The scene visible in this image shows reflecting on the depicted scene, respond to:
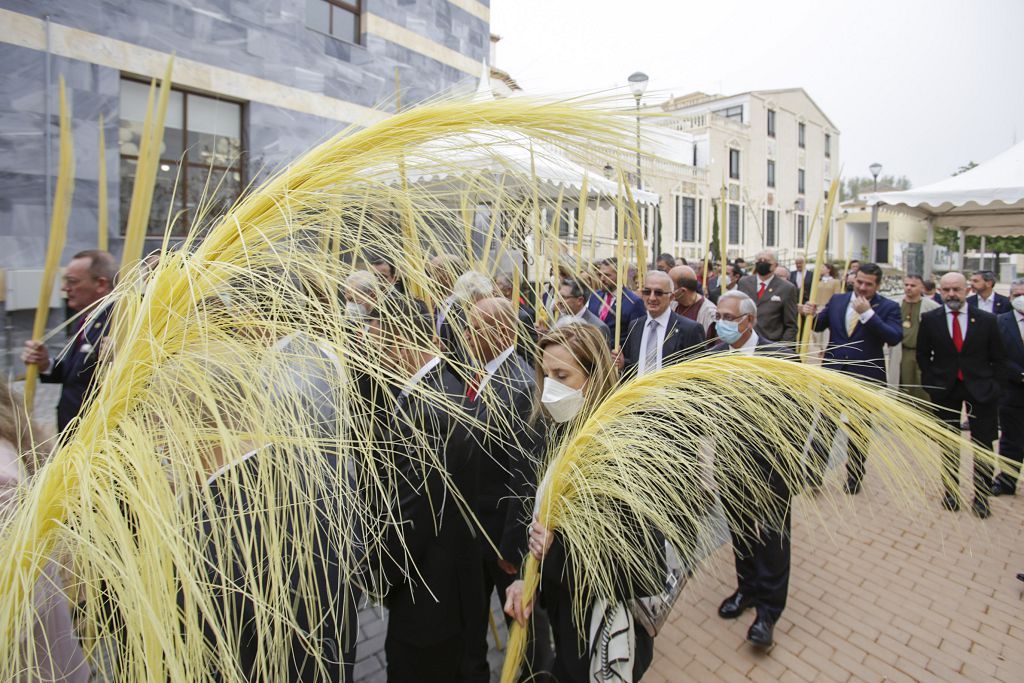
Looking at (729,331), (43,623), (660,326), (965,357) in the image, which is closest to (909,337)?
(965,357)

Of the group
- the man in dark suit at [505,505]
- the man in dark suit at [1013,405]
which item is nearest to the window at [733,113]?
the man in dark suit at [1013,405]

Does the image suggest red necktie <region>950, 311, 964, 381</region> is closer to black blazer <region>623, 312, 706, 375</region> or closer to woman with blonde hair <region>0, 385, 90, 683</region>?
black blazer <region>623, 312, 706, 375</region>

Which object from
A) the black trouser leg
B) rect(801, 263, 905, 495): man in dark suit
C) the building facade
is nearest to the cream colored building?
the building facade

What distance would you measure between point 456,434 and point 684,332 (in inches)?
108

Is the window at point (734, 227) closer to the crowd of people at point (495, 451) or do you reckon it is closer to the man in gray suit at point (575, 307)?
the crowd of people at point (495, 451)

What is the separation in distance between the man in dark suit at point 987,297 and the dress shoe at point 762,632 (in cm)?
642

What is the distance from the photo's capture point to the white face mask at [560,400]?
76.4 inches

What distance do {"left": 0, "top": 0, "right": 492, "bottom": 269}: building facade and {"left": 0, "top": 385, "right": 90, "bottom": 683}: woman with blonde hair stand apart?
14.4 feet

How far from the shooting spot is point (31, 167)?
6488mm

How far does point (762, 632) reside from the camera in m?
3.01

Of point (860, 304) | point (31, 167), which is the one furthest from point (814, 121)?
point (31, 167)

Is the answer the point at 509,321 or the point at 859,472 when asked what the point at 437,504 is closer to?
the point at 509,321

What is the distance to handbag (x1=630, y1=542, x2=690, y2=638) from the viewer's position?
183 cm

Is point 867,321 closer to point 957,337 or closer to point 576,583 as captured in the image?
point 957,337
